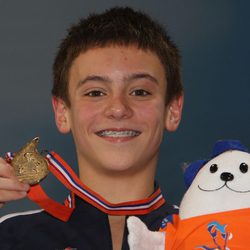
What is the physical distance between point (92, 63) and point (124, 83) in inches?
4.9

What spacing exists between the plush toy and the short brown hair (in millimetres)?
533

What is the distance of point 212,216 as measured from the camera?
3.17 feet

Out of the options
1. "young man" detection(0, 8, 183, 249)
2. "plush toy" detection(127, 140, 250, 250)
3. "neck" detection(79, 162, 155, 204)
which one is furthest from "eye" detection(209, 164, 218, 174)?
"neck" detection(79, 162, 155, 204)

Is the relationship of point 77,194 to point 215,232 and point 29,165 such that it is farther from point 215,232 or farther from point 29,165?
point 215,232

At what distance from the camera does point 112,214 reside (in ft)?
4.54

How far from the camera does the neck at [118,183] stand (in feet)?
4.85

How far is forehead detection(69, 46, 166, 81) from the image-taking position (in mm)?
1406

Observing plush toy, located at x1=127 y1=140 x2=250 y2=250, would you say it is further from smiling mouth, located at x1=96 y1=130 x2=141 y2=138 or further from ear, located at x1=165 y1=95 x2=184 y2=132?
ear, located at x1=165 y1=95 x2=184 y2=132

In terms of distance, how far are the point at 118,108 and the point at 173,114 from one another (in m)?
0.28

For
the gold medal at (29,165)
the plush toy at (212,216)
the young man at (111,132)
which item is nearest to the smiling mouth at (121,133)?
the young man at (111,132)

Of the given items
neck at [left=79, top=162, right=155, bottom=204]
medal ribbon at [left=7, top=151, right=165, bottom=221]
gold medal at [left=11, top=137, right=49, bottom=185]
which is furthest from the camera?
neck at [left=79, top=162, right=155, bottom=204]

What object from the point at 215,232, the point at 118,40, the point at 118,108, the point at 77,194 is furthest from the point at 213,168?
the point at 118,40

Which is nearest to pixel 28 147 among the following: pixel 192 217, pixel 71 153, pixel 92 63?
pixel 92 63

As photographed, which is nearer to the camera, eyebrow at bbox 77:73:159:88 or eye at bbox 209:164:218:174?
eye at bbox 209:164:218:174
